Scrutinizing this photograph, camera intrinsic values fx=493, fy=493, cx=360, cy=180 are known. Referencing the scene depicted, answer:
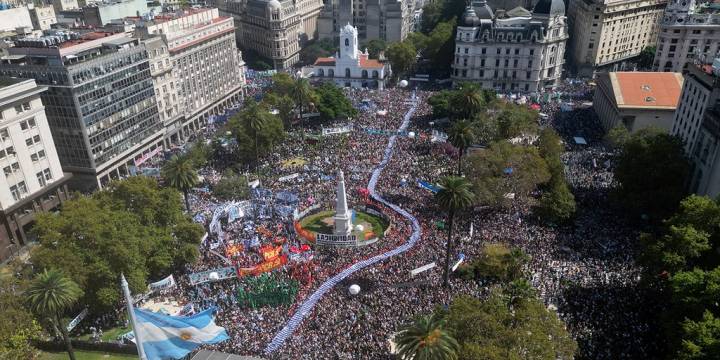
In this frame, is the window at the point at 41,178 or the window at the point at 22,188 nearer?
the window at the point at 22,188

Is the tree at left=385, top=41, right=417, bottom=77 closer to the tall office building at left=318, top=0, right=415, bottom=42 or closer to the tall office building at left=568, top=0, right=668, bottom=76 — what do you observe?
the tall office building at left=318, top=0, right=415, bottom=42

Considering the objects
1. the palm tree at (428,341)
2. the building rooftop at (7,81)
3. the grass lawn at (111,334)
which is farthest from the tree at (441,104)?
the grass lawn at (111,334)

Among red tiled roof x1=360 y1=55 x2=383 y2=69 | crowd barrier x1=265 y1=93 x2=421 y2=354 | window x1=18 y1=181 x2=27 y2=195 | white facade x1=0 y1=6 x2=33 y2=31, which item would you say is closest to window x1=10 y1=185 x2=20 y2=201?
window x1=18 y1=181 x2=27 y2=195

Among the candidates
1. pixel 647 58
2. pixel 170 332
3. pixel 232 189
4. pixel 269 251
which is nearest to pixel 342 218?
pixel 269 251

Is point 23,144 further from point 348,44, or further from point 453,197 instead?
point 348,44

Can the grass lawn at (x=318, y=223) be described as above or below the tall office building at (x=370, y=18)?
below

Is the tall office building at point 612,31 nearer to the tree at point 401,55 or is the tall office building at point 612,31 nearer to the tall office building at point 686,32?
the tall office building at point 686,32

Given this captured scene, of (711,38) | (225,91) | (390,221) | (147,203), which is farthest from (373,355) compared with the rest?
(711,38)
